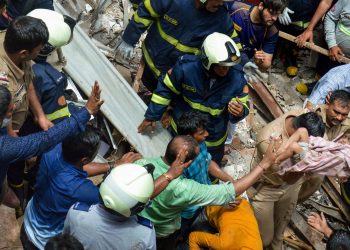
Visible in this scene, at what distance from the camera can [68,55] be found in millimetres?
5234

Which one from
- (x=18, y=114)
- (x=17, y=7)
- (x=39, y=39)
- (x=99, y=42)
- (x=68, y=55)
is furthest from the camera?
(x=99, y=42)

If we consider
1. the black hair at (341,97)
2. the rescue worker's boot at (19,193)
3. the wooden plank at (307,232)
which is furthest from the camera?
the wooden plank at (307,232)

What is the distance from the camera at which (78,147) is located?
3424 mm

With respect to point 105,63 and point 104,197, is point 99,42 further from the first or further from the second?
point 104,197

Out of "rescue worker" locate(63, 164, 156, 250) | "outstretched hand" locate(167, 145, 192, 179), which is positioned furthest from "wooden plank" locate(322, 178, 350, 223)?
"rescue worker" locate(63, 164, 156, 250)

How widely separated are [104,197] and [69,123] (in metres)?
0.76

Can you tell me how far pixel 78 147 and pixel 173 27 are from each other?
1.87 m

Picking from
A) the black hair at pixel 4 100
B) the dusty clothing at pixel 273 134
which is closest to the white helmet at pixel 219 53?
the dusty clothing at pixel 273 134

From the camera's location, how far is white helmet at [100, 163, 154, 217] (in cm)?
299

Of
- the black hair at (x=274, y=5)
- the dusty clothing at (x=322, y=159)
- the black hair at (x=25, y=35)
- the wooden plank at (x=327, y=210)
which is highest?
the black hair at (x=25, y=35)

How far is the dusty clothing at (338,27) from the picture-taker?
6309mm

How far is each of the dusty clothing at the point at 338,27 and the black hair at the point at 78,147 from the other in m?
4.09

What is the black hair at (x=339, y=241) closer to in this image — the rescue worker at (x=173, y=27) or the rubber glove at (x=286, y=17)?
the rescue worker at (x=173, y=27)

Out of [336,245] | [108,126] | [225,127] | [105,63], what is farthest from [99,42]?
[336,245]
